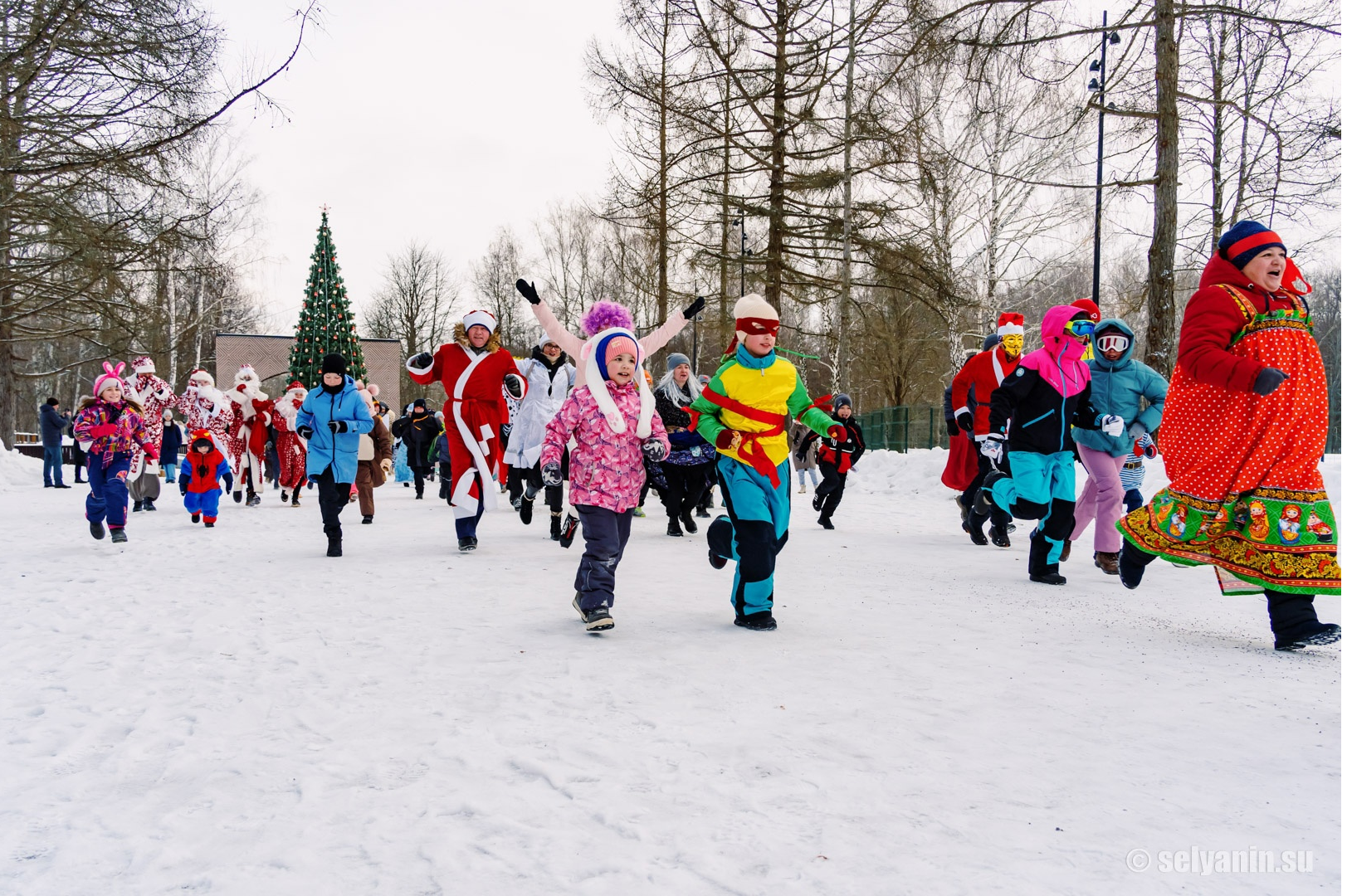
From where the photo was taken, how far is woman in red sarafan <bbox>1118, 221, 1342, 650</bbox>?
4.57 m

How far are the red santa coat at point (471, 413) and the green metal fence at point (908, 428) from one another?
2057 cm

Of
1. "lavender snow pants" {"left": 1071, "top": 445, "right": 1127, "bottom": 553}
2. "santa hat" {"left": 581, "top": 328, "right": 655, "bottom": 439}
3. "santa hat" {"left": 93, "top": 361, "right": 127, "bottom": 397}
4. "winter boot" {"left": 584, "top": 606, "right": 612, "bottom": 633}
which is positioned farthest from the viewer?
"santa hat" {"left": 93, "top": 361, "right": 127, "bottom": 397}

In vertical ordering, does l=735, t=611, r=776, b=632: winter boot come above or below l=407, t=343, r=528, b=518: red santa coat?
below

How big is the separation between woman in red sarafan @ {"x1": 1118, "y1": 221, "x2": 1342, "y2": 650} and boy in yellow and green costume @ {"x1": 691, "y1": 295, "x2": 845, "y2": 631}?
1910 mm

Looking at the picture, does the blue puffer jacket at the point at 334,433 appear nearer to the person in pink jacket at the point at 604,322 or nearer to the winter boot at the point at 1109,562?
the person in pink jacket at the point at 604,322

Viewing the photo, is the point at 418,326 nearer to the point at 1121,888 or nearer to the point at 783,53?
the point at 783,53

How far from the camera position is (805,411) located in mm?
5719

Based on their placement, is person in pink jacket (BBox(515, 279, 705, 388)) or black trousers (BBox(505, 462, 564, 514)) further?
black trousers (BBox(505, 462, 564, 514))

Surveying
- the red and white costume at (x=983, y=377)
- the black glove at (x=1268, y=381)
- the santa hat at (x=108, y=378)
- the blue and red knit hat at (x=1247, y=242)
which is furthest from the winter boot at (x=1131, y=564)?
the santa hat at (x=108, y=378)

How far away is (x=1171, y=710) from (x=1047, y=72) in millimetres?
12368

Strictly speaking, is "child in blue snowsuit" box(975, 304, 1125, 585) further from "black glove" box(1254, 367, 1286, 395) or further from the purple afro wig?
the purple afro wig

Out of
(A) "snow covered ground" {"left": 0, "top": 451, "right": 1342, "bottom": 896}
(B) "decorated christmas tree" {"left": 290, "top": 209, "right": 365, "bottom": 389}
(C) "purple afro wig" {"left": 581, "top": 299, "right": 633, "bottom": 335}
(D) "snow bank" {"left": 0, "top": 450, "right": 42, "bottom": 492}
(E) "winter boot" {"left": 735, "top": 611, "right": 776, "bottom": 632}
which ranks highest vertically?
(B) "decorated christmas tree" {"left": 290, "top": 209, "right": 365, "bottom": 389}

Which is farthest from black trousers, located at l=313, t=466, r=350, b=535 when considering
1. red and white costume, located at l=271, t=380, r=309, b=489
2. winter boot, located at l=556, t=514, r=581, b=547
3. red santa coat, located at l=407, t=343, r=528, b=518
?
red and white costume, located at l=271, t=380, r=309, b=489

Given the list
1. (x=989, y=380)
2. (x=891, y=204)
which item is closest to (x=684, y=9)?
(x=891, y=204)
